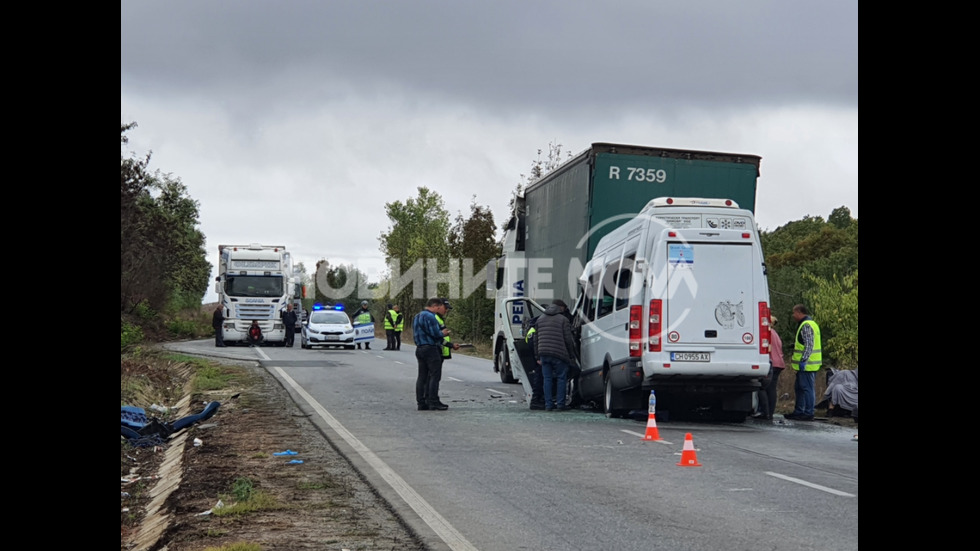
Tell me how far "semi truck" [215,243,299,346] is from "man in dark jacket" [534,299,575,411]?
25.4 m

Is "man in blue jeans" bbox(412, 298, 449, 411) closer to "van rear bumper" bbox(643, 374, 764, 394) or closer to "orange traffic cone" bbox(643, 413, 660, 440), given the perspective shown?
"van rear bumper" bbox(643, 374, 764, 394)

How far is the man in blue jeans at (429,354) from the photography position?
1623 cm

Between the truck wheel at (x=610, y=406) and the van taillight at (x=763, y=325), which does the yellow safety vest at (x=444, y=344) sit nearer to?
the truck wheel at (x=610, y=406)

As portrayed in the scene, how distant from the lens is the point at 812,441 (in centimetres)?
1312

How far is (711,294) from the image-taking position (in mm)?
14039

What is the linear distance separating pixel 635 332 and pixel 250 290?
28.3 metres

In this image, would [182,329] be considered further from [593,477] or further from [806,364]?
[593,477]

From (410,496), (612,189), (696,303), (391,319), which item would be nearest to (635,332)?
(696,303)

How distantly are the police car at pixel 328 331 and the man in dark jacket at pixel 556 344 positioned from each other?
23.7 m

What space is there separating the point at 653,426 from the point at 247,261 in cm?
2964
